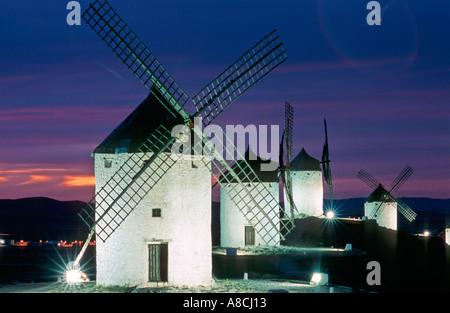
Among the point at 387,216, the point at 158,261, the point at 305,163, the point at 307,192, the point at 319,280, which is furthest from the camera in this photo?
the point at 387,216

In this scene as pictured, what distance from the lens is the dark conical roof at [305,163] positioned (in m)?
51.5

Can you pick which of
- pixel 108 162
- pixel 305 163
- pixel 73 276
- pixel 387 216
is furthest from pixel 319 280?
pixel 387 216

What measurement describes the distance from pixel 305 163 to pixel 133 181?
33447mm

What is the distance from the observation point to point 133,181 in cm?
1966

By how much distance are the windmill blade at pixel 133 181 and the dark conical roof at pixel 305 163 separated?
3253cm

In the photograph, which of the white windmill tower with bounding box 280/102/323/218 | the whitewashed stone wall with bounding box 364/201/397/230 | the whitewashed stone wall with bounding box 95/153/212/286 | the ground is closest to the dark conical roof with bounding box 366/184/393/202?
the whitewashed stone wall with bounding box 364/201/397/230

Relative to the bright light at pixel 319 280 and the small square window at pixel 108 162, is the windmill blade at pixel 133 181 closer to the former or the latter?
the small square window at pixel 108 162

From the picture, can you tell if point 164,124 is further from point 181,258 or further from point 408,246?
point 408,246

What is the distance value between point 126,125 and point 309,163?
3231cm

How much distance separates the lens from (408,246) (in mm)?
41781

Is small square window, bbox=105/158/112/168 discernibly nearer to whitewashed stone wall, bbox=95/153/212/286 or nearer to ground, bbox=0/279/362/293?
whitewashed stone wall, bbox=95/153/212/286

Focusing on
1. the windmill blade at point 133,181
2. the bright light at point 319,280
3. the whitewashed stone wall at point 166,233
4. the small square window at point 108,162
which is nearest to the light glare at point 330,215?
the bright light at point 319,280

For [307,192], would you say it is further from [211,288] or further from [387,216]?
[211,288]
